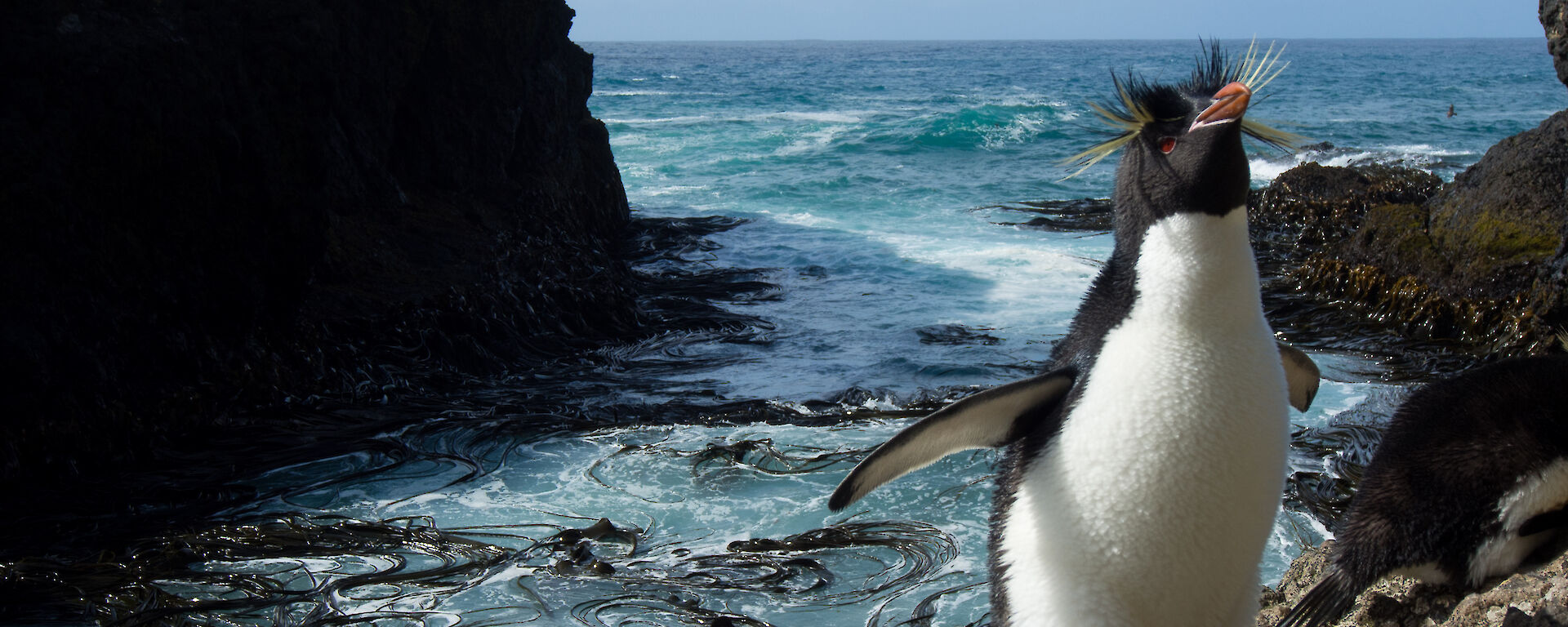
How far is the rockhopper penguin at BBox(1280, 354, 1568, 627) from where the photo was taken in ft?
7.82

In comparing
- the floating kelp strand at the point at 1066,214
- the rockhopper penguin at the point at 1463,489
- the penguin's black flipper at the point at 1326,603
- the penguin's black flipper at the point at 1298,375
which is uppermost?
the penguin's black flipper at the point at 1298,375

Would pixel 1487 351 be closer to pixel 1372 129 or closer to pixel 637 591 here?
pixel 637 591

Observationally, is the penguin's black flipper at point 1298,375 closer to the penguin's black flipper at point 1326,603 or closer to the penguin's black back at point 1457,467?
the penguin's black back at point 1457,467

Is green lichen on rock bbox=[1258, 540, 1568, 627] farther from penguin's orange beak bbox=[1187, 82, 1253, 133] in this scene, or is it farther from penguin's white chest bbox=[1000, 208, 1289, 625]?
penguin's orange beak bbox=[1187, 82, 1253, 133]

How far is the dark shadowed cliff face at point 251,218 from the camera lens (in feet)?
15.1

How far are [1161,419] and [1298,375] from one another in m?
0.85

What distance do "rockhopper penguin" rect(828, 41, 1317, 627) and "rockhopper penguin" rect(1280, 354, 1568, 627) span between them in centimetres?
50

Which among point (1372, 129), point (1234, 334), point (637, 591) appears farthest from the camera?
point (1372, 129)

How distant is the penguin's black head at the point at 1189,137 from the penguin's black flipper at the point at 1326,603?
1072 millimetres

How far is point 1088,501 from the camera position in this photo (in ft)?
7.08

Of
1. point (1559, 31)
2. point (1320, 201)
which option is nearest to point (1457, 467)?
point (1559, 31)

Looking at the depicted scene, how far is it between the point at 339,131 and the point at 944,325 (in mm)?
4481

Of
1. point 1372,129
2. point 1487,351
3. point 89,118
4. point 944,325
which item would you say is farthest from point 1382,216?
point 1372,129

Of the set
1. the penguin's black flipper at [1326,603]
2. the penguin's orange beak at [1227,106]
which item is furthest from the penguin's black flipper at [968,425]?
the penguin's black flipper at [1326,603]
